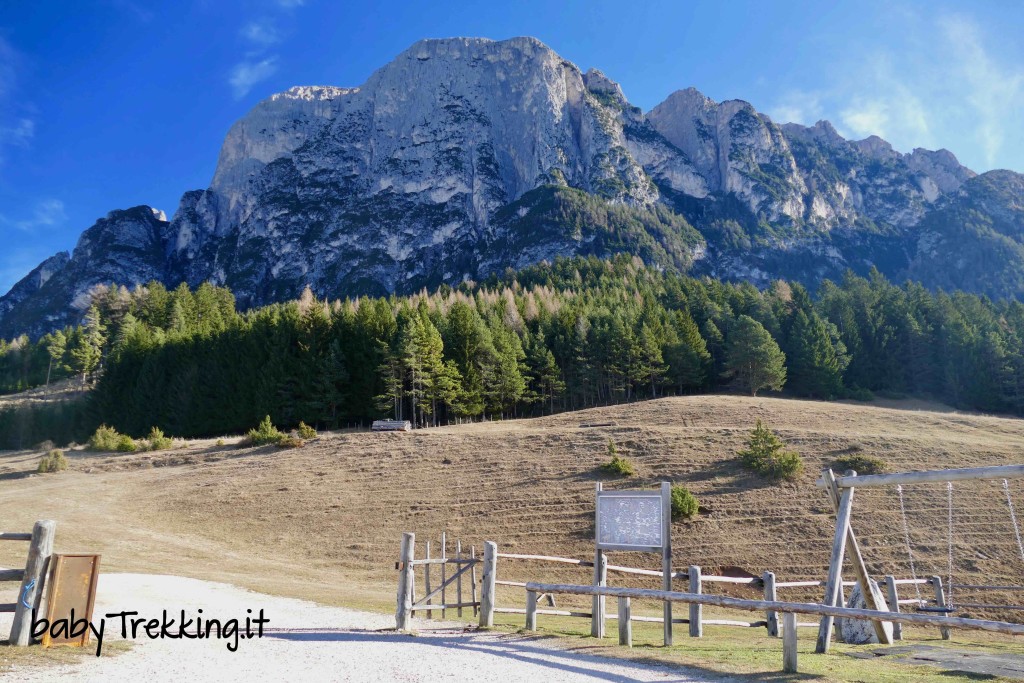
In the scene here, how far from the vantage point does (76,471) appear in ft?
133

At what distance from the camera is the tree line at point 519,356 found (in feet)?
203

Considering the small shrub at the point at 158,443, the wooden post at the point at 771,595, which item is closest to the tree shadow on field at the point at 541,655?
the wooden post at the point at 771,595

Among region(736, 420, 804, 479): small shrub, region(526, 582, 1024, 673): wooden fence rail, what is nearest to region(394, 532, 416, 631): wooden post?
region(526, 582, 1024, 673): wooden fence rail

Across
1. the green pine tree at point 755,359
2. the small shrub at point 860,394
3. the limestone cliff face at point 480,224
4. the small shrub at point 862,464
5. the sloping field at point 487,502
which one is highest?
the limestone cliff face at point 480,224

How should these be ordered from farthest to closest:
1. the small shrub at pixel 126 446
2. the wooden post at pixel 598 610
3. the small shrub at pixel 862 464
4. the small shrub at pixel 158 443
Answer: the small shrub at pixel 158 443 < the small shrub at pixel 126 446 < the small shrub at pixel 862 464 < the wooden post at pixel 598 610

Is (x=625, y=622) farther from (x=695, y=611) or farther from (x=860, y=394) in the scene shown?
(x=860, y=394)

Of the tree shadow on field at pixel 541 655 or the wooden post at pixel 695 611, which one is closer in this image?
the tree shadow on field at pixel 541 655

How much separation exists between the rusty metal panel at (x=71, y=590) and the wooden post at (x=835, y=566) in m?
10.8

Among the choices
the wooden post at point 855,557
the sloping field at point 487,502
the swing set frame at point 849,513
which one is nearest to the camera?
the swing set frame at point 849,513

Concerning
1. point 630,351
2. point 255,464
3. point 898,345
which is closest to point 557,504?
point 255,464

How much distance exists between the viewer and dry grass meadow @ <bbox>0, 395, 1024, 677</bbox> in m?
23.5

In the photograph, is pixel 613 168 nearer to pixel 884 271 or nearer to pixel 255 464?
pixel 884 271

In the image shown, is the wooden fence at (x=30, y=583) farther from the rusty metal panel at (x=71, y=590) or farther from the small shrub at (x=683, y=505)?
the small shrub at (x=683, y=505)

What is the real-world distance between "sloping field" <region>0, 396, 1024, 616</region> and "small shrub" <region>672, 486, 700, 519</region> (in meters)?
0.68
